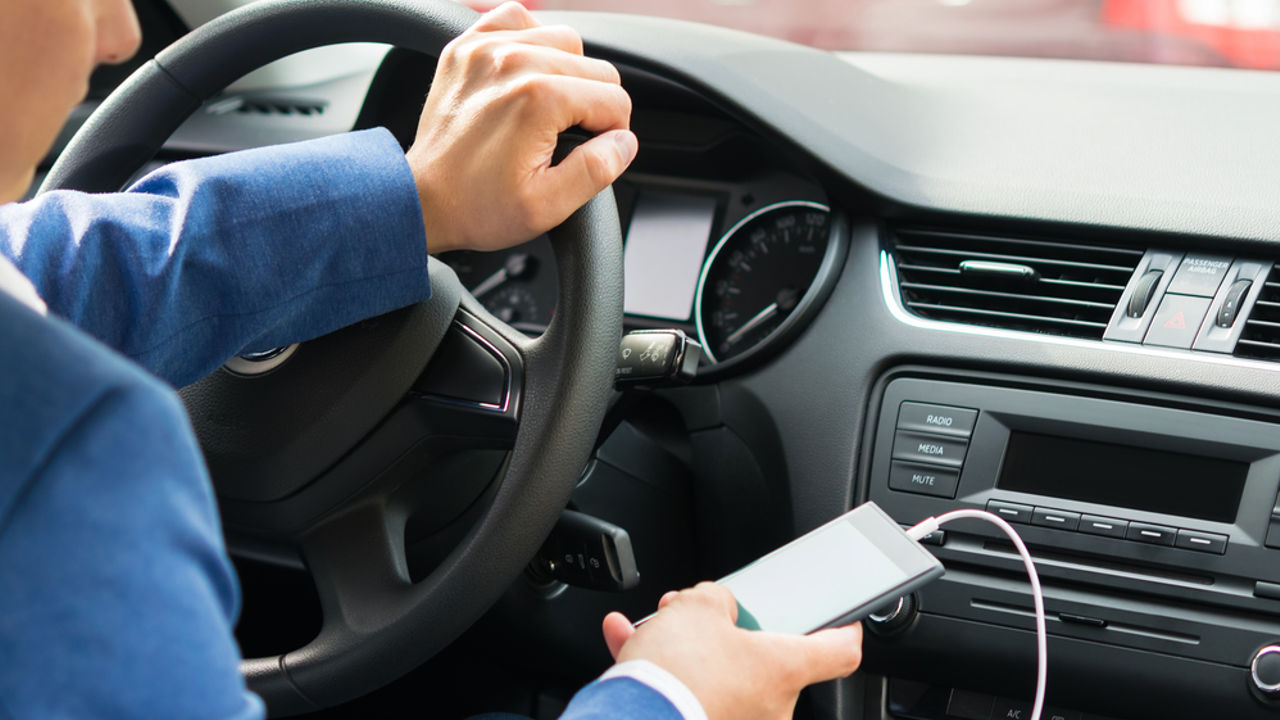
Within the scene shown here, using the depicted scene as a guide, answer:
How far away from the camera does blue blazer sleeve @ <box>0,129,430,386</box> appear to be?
0.83 meters

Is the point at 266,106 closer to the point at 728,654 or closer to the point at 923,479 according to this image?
the point at 923,479

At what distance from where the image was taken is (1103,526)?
1058 millimetres

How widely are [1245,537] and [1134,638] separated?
14 centimetres

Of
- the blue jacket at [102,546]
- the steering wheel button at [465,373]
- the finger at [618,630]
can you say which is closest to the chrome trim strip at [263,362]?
the steering wheel button at [465,373]

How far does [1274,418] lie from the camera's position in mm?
1028

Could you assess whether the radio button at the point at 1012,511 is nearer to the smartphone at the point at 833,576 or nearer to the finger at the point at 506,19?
the smartphone at the point at 833,576

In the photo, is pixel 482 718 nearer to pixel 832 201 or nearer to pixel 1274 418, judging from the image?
pixel 832 201

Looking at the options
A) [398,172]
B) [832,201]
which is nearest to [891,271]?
[832,201]

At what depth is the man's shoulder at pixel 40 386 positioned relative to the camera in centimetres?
41

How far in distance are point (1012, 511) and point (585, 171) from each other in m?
0.56

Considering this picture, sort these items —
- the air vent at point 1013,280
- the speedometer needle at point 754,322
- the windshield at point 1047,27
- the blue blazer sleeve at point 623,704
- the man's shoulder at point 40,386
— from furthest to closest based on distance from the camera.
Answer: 1. the windshield at point 1047,27
2. the speedometer needle at point 754,322
3. the air vent at point 1013,280
4. the blue blazer sleeve at point 623,704
5. the man's shoulder at point 40,386

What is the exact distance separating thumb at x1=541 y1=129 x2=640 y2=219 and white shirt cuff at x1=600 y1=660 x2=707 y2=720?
351mm

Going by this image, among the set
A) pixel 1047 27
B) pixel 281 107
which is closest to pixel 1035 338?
pixel 1047 27

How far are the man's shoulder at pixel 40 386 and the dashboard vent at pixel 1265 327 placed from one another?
99cm
